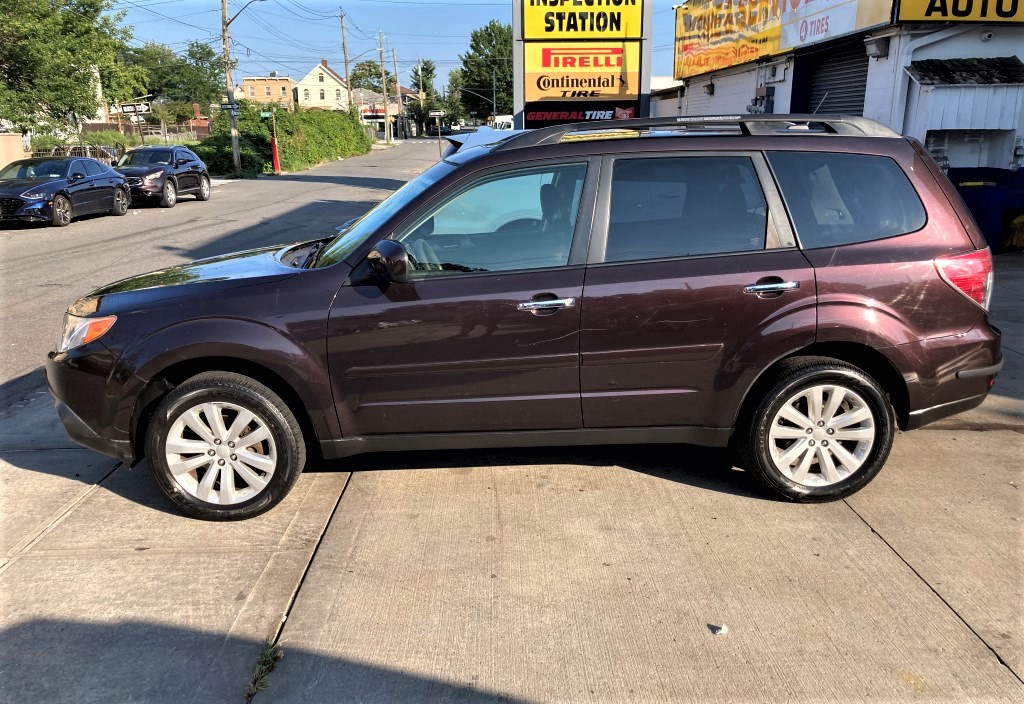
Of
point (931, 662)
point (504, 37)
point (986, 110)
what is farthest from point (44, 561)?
point (504, 37)

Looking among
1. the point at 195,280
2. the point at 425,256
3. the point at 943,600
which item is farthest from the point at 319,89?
the point at 943,600

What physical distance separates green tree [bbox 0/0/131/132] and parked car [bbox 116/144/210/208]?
27.4ft

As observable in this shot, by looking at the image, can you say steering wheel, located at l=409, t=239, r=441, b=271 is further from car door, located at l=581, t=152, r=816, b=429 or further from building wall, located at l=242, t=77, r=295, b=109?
building wall, located at l=242, t=77, r=295, b=109

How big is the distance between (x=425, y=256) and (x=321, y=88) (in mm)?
127444

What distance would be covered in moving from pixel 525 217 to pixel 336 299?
1061mm

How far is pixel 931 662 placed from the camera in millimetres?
2764

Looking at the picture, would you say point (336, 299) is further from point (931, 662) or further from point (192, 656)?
point (931, 662)

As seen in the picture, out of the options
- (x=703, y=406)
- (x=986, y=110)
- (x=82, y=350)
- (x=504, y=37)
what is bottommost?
(x=703, y=406)

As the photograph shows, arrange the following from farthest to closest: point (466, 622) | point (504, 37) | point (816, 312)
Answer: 1. point (504, 37)
2. point (816, 312)
3. point (466, 622)

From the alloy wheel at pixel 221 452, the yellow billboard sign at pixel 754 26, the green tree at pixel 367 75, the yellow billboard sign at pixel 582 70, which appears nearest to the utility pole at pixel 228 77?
the yellow billboard sign at pixel 754 26

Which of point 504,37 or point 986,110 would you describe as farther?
point 504,37

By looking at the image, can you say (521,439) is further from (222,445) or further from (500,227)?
(222,445)

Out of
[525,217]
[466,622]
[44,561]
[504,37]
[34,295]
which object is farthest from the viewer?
[504,37]

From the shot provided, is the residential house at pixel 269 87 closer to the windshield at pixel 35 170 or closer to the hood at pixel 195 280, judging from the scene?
the windshield at pixel 35 170
